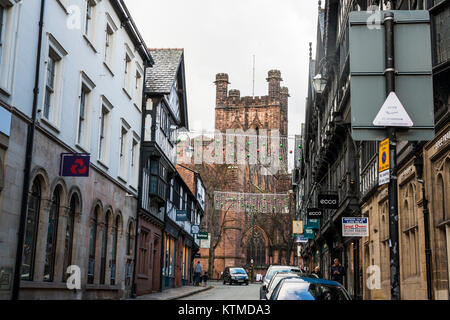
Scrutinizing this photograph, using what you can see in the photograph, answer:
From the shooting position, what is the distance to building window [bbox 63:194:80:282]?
17281mm

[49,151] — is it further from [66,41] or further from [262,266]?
[262,266]

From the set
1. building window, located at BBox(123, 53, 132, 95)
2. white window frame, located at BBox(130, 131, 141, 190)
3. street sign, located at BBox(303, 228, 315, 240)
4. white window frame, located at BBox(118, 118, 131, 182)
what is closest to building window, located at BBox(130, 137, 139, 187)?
white window frame, located at BBox(130, 131, 141, 190)

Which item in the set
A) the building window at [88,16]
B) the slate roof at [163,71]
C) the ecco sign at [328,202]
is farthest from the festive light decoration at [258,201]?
the building window at [88,16]

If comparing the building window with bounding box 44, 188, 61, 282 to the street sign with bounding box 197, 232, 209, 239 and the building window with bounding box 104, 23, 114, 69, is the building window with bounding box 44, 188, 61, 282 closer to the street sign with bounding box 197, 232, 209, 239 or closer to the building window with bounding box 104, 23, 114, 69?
the building window with bounding box 104, 23, 114, 69

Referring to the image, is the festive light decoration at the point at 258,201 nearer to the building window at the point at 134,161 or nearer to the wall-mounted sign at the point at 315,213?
the wall-mounted sign at the point at 315,213

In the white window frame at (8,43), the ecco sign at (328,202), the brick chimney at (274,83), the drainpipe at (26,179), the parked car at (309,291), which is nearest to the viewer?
the parked car at (309,291)

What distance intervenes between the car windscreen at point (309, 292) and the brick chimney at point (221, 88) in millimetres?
81909

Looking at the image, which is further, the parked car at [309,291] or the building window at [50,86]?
the building window at [50,86]

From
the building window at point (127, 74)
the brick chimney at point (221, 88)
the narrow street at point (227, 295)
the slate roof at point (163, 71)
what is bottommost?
the narrow street at point (227, 295)

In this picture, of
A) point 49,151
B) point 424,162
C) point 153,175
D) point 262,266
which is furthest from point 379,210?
point 262,266

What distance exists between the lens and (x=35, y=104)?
46.5ft

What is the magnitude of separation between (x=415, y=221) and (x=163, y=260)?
2118 centimetres

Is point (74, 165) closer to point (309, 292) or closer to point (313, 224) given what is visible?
point (309, 292)

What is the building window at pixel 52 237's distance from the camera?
15.9 metres
